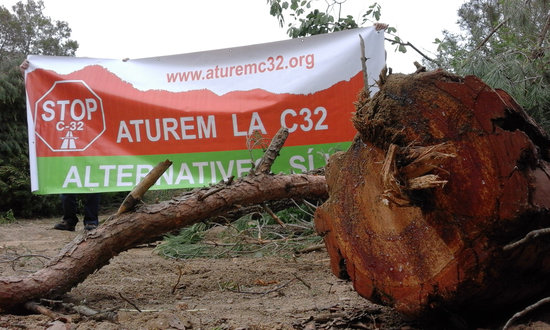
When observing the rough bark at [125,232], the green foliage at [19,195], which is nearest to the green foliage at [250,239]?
the rough bark at [125,232]

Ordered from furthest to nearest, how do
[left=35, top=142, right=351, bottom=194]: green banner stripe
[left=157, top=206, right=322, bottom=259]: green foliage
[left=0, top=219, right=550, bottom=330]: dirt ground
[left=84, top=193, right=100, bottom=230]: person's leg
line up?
[left=84, top=193, right=100, bottom=230]: person's leg, [left=35, top=142, right=351, bottom=194]: green banner stripe, [left=157, top=206, right=322, bottom=259]: green foliage, [left=0, top=219, right=550, bottom=330]: dirt ground

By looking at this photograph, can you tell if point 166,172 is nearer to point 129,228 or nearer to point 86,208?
point 86,208

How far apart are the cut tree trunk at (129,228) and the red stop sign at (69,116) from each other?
284 cm

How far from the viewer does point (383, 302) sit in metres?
1.50

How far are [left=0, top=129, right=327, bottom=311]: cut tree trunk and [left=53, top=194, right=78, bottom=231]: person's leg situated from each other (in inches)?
124

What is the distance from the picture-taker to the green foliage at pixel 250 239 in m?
3.43

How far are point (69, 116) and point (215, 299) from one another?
3.55m

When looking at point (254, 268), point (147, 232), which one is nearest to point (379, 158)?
point (147, 232)

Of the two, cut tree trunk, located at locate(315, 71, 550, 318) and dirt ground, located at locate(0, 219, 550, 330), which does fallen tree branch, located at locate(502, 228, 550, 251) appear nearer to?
cut tree trunk, located at locate(315, 71, 550, 318)

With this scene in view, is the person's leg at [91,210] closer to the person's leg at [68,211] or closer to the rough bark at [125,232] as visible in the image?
the person's leg at [68,211]

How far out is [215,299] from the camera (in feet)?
7.41

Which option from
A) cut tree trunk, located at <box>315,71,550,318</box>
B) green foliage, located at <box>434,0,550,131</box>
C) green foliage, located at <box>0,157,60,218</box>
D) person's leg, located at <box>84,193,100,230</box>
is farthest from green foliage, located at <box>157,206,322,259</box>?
green foliage, located at <box>0,157,60,218</box>

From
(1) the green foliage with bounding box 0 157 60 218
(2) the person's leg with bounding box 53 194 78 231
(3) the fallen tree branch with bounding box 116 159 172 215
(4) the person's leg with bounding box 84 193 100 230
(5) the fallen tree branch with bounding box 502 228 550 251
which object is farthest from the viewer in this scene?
(1) the green foliage with bounding box 0 157 60 218

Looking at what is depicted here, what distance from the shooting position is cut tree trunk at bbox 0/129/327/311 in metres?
2.07
